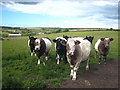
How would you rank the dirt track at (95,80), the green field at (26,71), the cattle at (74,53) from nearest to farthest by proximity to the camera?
the green field at (26,71)
the dirt track at (95,80)
the cattle at (74,53)

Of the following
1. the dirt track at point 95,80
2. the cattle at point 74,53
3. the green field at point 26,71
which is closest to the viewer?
the green field at point 26,71

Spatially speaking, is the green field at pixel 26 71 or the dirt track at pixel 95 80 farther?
the dirt track at pixel 95 80

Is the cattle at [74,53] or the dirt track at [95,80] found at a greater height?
the cattle at [74,53]


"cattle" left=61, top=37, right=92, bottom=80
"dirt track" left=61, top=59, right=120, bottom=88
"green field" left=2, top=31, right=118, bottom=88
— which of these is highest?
"cattle" left=61, top=37, right=92, bottom=80

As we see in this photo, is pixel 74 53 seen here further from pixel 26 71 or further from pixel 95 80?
pixel 26 71

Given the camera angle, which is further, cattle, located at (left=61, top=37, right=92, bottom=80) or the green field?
cattle, located at (left=61, top=37, right=92, bottom=80)

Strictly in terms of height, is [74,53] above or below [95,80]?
above

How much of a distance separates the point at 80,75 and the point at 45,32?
4652 millimetres

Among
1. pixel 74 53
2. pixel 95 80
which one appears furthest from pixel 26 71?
pixel 95 80

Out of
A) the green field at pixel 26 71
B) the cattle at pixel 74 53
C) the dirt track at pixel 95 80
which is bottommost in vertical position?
the dirt track at pixel 95 80

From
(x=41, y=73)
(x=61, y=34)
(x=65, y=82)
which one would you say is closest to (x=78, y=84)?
(x=65, y=82)

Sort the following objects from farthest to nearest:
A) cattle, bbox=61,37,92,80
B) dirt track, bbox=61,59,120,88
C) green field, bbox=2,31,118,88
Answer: cattle, bbox=61,37,92,80, dirt track, bbox=61,59,120,88, green field, bbox=2,31,118,88

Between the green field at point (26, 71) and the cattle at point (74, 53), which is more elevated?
the cattle at point (74, 53)

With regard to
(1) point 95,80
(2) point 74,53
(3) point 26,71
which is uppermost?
(2) point 74,53
